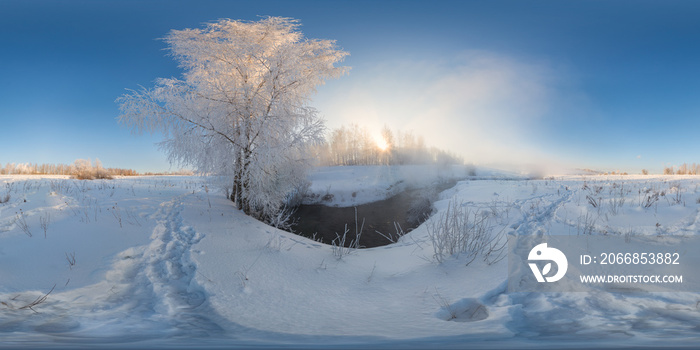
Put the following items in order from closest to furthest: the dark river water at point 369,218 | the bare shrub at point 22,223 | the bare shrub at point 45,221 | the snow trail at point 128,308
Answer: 1. the snow trail at point 128,308
2. the bare shrub at point 22,223
3. the bare shrub at point 45,221
4. the dark river water at point 369,218

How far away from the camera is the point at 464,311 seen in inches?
140

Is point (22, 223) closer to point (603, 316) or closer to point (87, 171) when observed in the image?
point (603, 316)

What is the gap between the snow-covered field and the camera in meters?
2.72

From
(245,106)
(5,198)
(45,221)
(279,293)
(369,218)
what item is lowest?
(369,218)

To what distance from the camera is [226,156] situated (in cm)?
924

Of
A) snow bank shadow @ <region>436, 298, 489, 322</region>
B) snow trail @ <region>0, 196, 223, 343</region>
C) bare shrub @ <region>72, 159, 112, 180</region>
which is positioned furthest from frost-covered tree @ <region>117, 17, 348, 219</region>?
bare shrub @ <region>72, 159, 112, 180</region>

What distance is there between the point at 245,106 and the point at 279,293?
20.8ft

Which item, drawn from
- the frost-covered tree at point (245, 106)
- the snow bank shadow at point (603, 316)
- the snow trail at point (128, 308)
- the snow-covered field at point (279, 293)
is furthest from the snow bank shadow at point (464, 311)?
the frost-covered tree at point (245, 106)

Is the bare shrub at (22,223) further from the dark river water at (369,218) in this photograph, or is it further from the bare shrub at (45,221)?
the dark river water at (369,218)

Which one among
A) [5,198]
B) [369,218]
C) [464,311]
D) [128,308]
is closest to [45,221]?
[5,198]

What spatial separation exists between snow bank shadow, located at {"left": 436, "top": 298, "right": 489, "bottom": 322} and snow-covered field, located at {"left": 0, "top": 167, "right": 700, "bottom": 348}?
0.06 feet

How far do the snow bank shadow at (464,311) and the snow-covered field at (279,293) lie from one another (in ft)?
0.06

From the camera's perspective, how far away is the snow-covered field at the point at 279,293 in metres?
2.72

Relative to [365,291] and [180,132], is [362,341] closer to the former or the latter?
[365,291]
